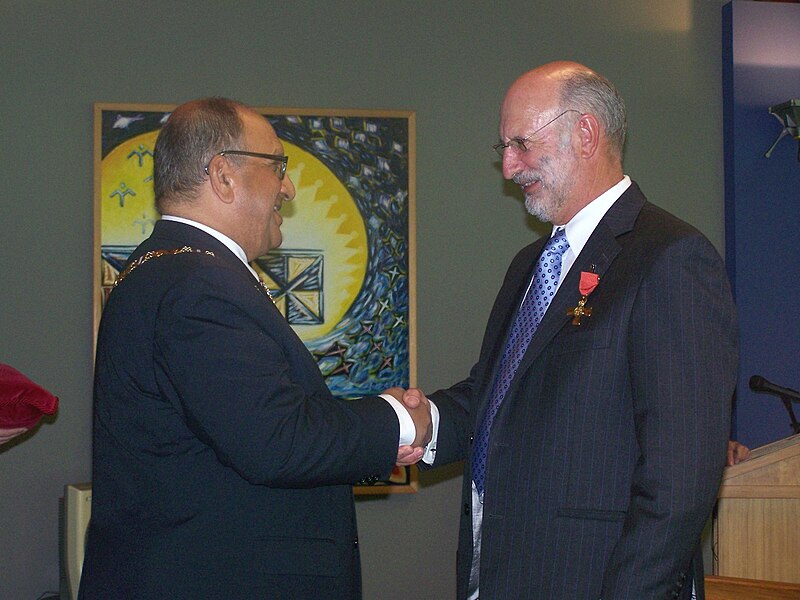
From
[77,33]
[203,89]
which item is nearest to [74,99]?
[77,33]

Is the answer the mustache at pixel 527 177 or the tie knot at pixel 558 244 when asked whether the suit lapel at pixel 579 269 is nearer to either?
the tie knot at pixel 558 244

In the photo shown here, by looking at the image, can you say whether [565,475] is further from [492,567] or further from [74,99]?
[74,99]

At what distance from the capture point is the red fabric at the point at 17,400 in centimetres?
290

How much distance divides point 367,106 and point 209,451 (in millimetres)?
2564

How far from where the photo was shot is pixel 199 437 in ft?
6.24

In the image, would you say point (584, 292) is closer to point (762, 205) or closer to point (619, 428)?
point (619, 428)

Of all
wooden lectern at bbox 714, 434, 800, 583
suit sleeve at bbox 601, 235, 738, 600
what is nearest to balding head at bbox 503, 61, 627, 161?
suit sleeve at bbox 601, 235, 738, 600

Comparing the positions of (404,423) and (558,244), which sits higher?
(558,244)

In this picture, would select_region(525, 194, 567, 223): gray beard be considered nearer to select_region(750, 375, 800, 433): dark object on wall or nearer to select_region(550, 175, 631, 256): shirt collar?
select_region(550, 175, 631, 256): shirt collar

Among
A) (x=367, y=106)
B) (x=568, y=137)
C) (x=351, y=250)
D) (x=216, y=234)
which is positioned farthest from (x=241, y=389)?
(x=367, y=106)

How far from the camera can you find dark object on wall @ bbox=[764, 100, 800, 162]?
4.28 m

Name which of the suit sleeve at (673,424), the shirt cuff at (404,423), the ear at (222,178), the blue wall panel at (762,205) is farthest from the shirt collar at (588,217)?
the blue wall panel at (762,205)

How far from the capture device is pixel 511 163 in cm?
225

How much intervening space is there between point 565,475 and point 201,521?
2.43ft
